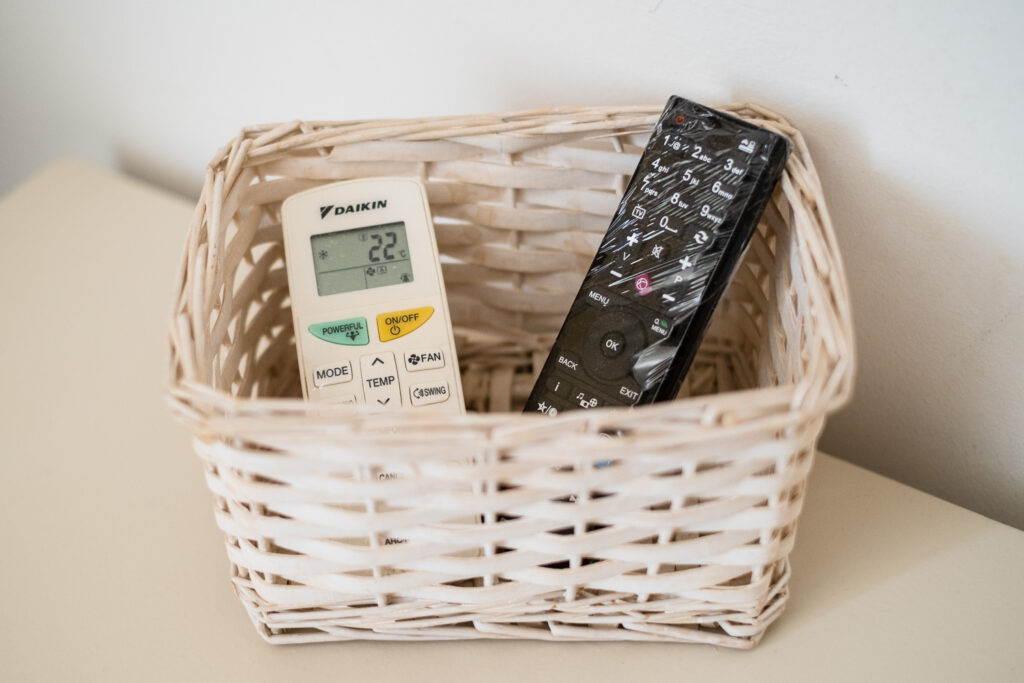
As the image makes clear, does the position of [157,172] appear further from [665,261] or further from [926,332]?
[926,332]

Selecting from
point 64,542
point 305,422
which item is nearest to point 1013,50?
point 305,422

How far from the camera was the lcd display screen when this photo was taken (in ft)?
1.65

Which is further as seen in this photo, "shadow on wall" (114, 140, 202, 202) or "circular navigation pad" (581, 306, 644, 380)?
"shadow on wall" (114, 140, 202, 202)

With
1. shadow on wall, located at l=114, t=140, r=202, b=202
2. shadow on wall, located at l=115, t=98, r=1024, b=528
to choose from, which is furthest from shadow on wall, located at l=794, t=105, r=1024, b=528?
shadow on wall, located at l=114, t=140, r=202, b=202

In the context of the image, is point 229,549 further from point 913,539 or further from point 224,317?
point 913,539

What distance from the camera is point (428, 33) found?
56 centimetres

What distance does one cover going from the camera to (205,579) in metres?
0.49

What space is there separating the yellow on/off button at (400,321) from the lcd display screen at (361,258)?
21 mm

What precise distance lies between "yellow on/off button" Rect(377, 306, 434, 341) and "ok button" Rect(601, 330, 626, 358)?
0.36ft

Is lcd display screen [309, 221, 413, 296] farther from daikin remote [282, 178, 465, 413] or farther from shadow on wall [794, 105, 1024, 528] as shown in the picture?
shadow on wall [794, 105, 1024, 528]

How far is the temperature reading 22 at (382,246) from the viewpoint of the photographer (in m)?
0.51

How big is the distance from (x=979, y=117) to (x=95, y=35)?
67cm

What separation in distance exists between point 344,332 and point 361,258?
50mm

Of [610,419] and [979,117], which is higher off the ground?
[979,117]
